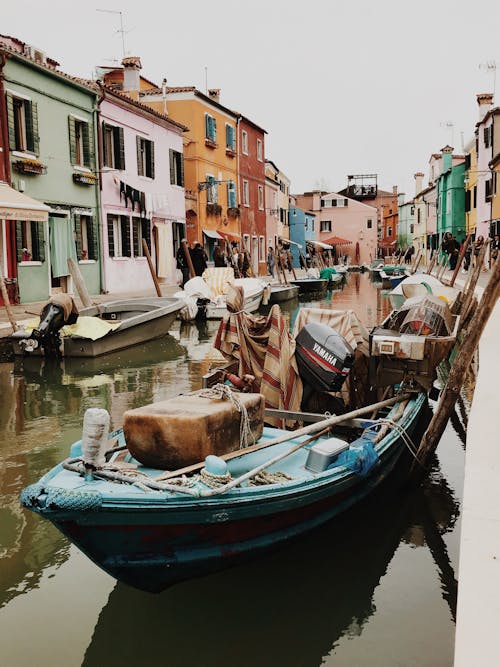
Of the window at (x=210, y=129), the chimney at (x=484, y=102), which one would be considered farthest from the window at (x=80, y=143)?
the chimney at (x=484, y=102)

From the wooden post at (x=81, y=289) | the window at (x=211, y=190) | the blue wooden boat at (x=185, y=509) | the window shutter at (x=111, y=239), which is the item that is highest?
the window at (x=211, y=190)

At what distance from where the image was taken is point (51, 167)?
1714cm

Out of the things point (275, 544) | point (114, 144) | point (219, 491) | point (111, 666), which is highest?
point (114, 144)

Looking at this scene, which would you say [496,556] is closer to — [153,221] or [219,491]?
[219,491]

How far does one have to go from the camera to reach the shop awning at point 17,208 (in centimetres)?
1268

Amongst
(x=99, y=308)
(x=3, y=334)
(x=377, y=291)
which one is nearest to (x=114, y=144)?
(x=99, y=308)

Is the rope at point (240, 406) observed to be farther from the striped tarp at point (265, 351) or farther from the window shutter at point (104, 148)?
the window shutter at point (104, 148)

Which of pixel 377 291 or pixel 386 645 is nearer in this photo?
pixel 386 645

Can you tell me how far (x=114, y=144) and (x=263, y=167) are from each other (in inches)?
707

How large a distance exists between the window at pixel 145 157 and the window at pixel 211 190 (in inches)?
212

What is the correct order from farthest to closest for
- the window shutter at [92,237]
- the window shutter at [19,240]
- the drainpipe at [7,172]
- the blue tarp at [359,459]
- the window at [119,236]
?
the window at [119,236], the window shutter at [92,237], the window shutter at [19,240], the drainpipe at [7,172], the blue tarp at [359,459]

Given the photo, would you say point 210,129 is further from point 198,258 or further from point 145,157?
point 198,258

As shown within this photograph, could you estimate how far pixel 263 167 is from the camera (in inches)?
1485

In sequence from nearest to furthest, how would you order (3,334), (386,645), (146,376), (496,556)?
(496,556) → (386,645) → (146,376) → (3,334)
